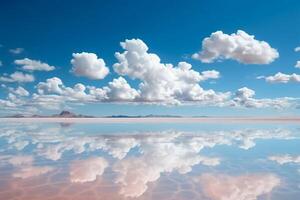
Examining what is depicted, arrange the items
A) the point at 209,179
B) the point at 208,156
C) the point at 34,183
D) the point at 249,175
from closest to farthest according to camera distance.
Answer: the point at 34,183 → the point at 209,179 → the point at 249,175 → the point at 208,156

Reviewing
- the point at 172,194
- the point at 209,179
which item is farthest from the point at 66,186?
the point at 209,179

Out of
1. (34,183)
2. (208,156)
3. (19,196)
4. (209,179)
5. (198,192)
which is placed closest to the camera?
(19,196)

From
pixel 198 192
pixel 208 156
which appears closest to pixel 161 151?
pixel 208 156

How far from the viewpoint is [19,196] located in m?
7.28

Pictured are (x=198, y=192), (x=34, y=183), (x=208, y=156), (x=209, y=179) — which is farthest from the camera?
(x=208, y=156)

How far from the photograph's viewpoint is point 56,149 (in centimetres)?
1534

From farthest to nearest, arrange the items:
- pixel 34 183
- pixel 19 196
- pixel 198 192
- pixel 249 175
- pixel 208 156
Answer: pixel 208 156
pixel 249 175
pixel 34 183
pixel 198 192
pixel 19 196

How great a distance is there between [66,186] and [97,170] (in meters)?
2.17

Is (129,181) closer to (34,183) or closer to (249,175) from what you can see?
(34,183)

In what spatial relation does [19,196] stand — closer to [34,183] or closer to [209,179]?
[34,183]

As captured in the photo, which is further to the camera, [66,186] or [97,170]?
[97,170]

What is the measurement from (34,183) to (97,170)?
224 cm

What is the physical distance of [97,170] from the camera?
10.4 metres

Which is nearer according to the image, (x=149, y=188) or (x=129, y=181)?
(x=149, y=188)
